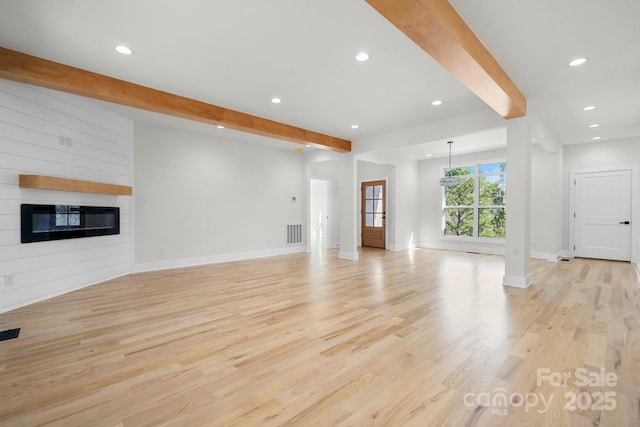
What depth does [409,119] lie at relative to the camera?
16.7 ft

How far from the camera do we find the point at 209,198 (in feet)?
20.7

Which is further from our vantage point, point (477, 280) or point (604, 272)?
point (604, 272)

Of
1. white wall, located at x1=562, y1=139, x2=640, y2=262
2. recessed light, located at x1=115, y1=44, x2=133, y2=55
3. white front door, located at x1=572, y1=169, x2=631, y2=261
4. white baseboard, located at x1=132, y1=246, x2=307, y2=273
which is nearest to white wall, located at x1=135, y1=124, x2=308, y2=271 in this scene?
white baseboard, located at x1=132, y1=246, x2=307, y2=273

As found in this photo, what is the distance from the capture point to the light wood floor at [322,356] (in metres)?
1.63

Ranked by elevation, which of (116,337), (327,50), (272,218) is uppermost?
(327,50)

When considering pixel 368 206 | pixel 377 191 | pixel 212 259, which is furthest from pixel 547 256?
pixel 212 259

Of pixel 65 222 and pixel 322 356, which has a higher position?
pixel 65 222

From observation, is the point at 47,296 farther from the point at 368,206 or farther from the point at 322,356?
the point at 368,206

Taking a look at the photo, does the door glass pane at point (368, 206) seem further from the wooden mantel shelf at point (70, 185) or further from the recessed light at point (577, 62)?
the wooden mantel shelf at point (70, 185)

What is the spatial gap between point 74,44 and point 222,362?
332 cm

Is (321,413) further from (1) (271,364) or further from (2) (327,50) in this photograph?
(2) (327,50)

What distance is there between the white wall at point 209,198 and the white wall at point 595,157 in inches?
256

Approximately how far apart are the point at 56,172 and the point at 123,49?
216cm

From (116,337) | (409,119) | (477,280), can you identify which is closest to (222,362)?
(116,337)
